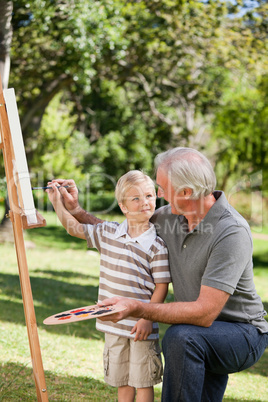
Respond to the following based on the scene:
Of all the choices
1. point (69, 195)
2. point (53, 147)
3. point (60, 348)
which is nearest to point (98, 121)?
point (53, 147)

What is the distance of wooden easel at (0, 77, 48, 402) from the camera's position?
95.5 inches

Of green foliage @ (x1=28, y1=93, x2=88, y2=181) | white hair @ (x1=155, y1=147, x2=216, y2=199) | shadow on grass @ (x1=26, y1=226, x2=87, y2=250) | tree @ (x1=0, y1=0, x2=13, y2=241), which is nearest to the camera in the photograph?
white hair @ (x1=155, y1=147, x2=216, y2=199)

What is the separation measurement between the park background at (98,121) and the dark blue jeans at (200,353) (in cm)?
124

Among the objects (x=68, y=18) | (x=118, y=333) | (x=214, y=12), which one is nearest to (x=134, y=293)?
(x=118, y=333)

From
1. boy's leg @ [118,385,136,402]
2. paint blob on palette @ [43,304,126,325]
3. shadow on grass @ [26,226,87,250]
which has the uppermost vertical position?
paint blob on palette @ [43,304,126,325]

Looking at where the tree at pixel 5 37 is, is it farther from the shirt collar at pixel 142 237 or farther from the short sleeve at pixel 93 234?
the shirt collar at pixel 142 237

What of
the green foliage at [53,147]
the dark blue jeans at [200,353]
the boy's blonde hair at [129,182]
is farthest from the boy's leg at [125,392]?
the green foliage at [53,147]

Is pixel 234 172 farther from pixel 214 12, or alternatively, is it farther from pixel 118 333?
pixel 118 333

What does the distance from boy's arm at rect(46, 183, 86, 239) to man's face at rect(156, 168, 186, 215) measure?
1.90 feet

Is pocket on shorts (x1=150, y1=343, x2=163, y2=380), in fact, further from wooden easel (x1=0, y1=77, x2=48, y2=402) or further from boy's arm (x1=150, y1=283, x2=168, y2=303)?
wooden easel (x1=0, y1=77, x2=48, y2=402)

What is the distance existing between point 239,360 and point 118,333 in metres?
0.64

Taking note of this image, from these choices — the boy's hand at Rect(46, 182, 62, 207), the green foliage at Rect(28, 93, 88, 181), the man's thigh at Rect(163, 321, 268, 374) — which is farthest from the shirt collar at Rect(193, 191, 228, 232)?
the green foliage at Rect(28, 93, 88, 181)

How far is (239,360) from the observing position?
253cm

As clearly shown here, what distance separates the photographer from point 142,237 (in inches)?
110
